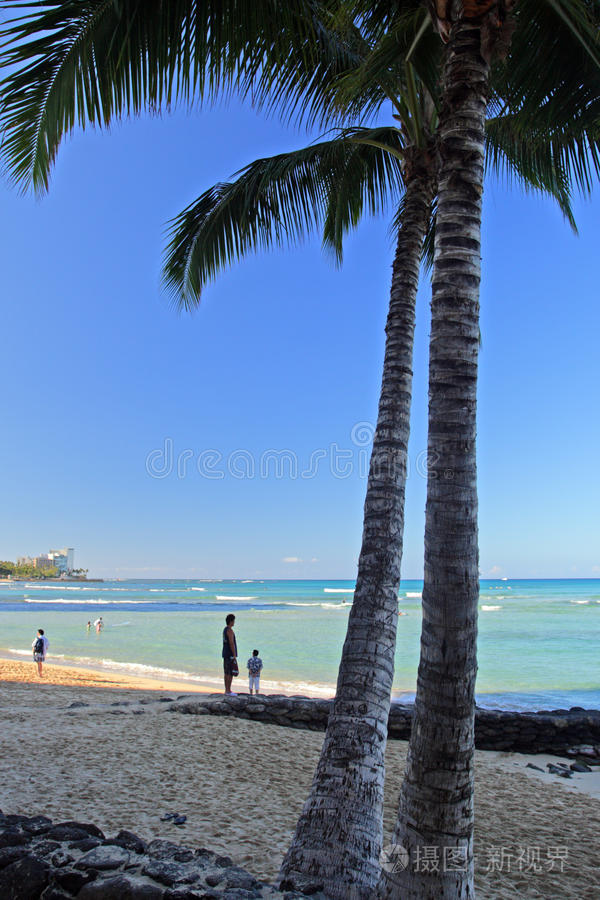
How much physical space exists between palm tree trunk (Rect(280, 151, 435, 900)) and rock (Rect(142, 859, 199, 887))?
502mm

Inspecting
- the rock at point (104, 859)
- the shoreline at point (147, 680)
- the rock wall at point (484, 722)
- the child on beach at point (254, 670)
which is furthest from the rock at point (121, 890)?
the shoreline at point (147, 680)

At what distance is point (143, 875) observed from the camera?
2.73 m

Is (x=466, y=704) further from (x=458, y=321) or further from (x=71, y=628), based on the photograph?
(x=71, y=628)

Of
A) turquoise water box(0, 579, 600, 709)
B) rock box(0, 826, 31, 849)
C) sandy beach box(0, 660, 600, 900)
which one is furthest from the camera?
turquoise water box(0, 579, 600, 709)

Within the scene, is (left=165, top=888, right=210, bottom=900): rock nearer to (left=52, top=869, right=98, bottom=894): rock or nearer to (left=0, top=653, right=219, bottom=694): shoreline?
(left=52, top=869, right=98, bottom=894): rock

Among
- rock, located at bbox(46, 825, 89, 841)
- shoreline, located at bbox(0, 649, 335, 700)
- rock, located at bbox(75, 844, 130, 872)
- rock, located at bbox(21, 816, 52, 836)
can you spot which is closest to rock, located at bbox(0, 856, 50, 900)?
rock, located at bbox(75, 844, 130, 872)

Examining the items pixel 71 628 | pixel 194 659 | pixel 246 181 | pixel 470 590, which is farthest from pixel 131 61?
pixel 71 628

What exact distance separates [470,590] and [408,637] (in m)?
27.2

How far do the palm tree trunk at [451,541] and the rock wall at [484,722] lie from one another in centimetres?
704

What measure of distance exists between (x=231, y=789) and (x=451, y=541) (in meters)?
4.56

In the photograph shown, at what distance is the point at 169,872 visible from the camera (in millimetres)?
2723

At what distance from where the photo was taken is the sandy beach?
4625 mm

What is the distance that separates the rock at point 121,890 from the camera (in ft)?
8.34

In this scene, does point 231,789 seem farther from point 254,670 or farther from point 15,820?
point 254,670
